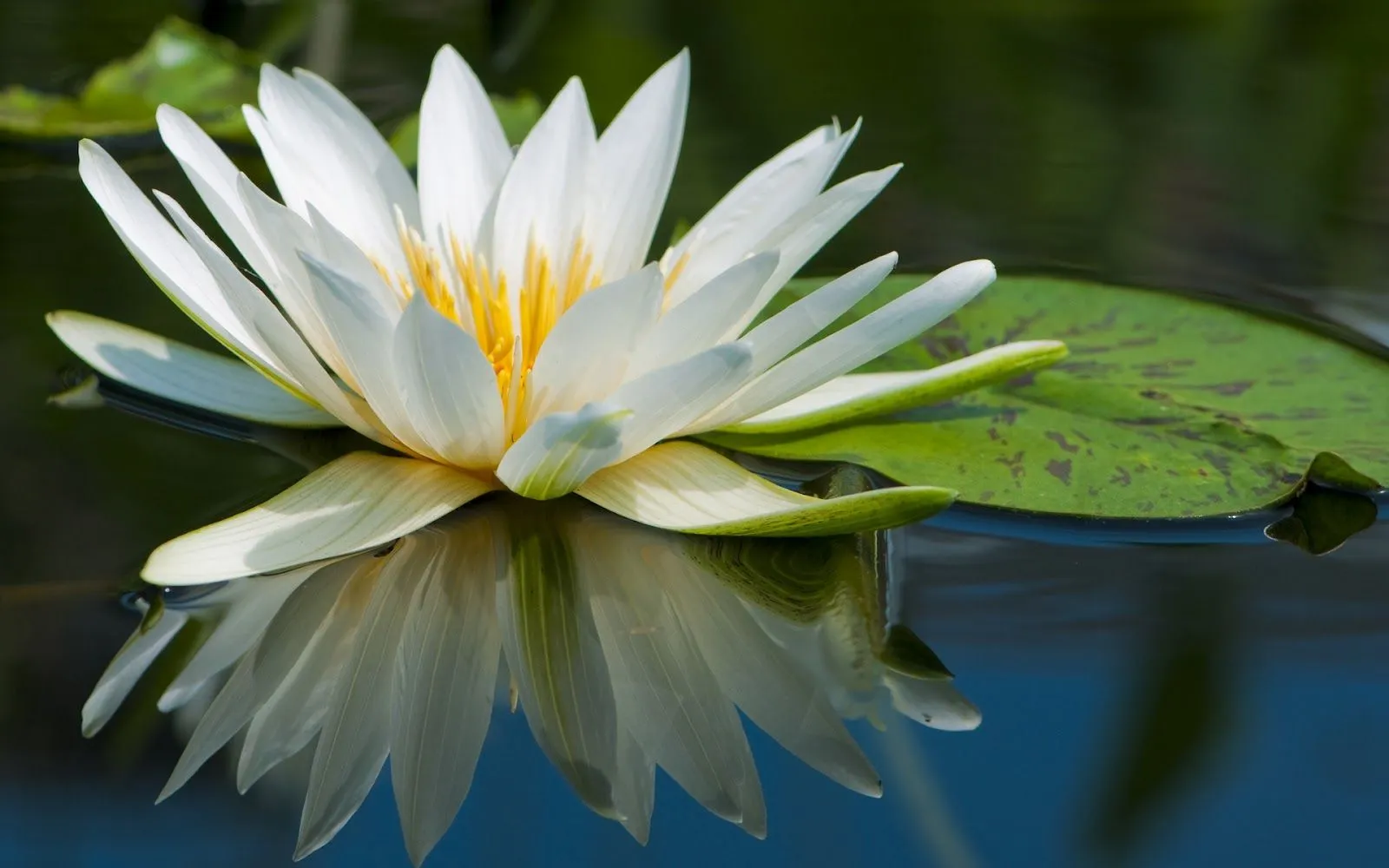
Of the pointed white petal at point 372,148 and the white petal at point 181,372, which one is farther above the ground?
the pointed white petal at point 372,148

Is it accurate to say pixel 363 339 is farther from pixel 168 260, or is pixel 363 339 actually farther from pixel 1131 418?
pixel 1131 418

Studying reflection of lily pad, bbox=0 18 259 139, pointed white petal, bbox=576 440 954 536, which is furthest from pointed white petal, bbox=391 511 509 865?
reflection of lily pad, bbox=0 18 259 139

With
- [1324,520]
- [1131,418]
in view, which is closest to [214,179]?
[1131,418]

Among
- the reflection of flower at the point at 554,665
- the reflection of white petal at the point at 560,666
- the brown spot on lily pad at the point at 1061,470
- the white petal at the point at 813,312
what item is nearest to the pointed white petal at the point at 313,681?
the reflection of flower at the point at 554,665

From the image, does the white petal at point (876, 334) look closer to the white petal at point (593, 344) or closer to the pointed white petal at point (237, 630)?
the white petal at point (593, 344)

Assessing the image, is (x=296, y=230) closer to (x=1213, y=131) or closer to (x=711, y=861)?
(x=711, y=861)

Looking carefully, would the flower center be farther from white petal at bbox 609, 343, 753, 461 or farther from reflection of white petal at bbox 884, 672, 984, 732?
reflection of white petal at bbox 884, 672, 984, 732
